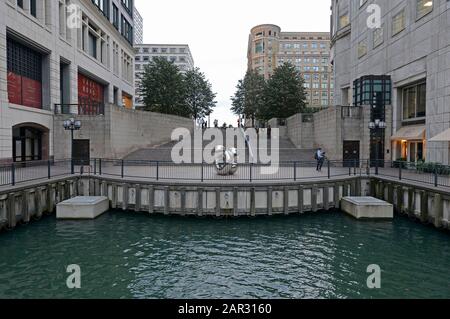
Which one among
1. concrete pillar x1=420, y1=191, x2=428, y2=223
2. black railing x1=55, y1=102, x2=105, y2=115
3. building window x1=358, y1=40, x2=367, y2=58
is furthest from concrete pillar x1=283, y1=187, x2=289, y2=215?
building window x1=358, y1=40, x2=367, y2=58

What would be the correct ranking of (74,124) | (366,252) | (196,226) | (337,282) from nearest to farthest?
1. (337,282)
2. (366,252)
3. (196,226)
4. (74,124)

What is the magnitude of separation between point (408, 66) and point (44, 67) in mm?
30469

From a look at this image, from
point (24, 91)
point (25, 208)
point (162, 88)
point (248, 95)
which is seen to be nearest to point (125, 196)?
point (25, 208)

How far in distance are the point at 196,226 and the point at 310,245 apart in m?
5.24

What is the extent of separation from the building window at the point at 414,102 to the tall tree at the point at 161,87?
101 feet

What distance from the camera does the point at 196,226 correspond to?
47.3ft

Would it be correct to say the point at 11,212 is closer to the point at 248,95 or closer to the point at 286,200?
the point at 286,200

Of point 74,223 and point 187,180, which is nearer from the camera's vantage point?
point 74,223

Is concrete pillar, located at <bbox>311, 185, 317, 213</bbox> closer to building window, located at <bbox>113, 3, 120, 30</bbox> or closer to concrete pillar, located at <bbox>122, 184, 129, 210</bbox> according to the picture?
concrete pillar, located at <bbox>122, 184, 129, 210</bbox>

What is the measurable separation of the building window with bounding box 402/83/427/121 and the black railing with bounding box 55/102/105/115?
26653mm

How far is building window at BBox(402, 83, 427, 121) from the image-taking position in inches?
965

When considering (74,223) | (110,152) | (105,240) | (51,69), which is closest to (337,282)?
(105,240)
